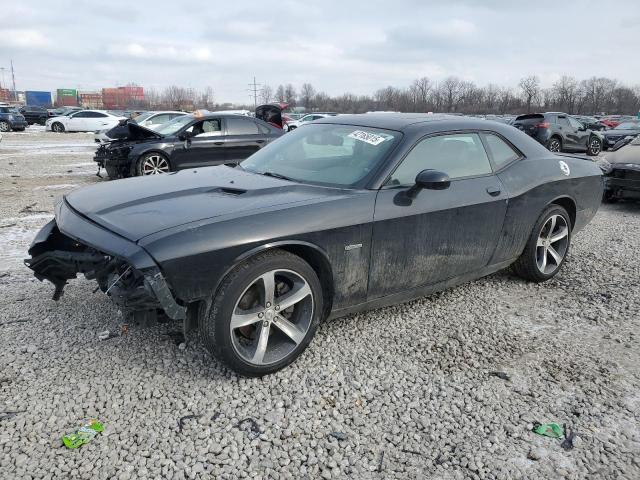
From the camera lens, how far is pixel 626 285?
4.60 metres

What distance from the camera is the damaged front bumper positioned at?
2490 millimetres

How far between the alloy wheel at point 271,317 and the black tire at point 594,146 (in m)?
18.9

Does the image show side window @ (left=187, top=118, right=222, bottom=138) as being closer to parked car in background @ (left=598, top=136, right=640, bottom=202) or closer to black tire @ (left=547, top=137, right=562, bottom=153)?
parked car in background @ (left=598, top=136, right=640, bottom=202)

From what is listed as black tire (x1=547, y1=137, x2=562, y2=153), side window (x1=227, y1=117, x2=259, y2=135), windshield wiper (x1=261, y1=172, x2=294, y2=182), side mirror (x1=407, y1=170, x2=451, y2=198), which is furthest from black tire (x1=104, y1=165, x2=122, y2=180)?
black tire (x1=547, y1=137, x2=562, y2=153)

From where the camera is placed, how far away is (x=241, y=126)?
10.6 metres

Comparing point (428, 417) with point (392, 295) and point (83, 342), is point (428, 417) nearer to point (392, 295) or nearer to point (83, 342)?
point (392, 295)

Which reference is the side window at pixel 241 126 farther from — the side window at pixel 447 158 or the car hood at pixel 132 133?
the side window at pixel 447 158

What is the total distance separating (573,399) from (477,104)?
82.2 metres

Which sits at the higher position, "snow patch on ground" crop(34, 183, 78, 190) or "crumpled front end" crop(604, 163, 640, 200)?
"crumpled front end" crop(604, 163, 640, 200)

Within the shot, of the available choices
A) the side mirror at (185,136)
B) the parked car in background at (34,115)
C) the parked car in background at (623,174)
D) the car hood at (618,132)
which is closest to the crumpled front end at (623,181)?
the parked car in background at (623,174)

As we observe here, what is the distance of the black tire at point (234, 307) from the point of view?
2684 millimetres

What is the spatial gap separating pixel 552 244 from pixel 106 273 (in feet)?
12.9

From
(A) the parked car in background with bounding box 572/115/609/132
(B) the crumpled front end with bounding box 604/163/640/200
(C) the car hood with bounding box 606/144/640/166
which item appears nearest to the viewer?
(B) the crumpled front end with bounding box 604/163/640/200

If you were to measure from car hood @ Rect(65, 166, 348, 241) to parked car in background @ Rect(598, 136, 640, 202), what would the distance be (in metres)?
6.87
